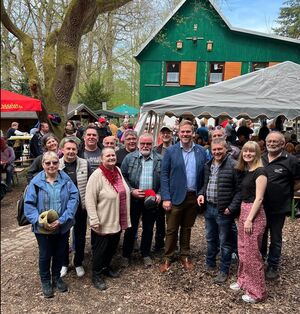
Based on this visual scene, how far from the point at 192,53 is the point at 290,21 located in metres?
9.74

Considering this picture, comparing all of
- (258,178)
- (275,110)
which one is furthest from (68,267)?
(275,110)

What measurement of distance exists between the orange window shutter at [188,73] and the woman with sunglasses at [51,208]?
58.6ft

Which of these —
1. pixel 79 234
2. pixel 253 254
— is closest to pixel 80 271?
pixel 79 234

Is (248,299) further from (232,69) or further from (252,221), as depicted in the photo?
(232,69)

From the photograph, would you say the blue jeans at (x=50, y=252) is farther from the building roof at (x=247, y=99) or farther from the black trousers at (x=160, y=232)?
the building roof at (x=247, y=99)

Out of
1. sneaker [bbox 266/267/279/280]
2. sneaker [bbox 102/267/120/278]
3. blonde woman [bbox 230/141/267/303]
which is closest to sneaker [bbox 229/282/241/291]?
blonde woman [bbox 230/141/267/303]

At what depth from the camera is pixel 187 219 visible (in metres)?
3.99

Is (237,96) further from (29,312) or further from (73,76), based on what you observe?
(29,312)

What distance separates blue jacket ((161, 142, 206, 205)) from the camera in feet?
12.4

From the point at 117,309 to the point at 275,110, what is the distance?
451 centimetres

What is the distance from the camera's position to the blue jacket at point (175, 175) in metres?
3.78

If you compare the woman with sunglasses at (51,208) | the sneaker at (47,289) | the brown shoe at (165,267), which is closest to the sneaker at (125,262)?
the brown shoe at (165,267)

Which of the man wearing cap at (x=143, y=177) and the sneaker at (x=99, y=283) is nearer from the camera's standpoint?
the sneaker at (x=99, y=283)

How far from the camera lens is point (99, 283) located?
3.59m
